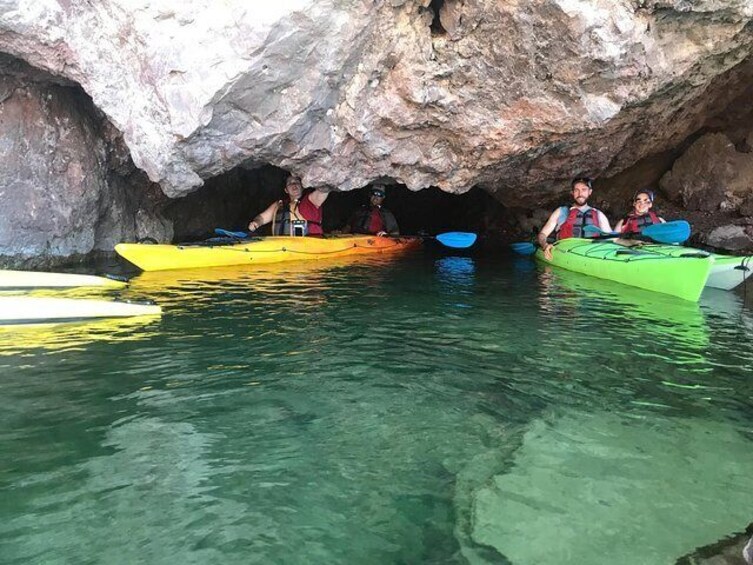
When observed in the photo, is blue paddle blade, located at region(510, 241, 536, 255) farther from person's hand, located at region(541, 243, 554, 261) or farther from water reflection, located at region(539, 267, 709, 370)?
water reflection, located at region(539, 267, 709, 370)

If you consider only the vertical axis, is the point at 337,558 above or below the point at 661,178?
below

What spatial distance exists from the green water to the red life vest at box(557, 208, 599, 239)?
523 cm

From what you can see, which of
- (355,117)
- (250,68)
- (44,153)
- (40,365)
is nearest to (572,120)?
(355,117)

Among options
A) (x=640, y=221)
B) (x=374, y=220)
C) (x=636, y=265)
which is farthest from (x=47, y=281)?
(x=640, y=221)

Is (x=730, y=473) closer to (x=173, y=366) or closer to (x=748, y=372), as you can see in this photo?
(x=748, y=372)

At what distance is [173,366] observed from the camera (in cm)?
441

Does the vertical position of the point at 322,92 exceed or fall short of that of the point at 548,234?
it exceeds it

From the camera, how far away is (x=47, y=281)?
6535 mm

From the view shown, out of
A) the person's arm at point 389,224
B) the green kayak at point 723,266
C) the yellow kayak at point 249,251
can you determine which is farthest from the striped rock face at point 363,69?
the person's arm at point 389,224

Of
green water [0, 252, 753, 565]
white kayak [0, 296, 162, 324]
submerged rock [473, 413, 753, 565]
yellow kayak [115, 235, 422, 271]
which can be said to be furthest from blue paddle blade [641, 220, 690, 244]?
white kayak [0, 296, 162, 324]

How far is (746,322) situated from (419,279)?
4.27 m

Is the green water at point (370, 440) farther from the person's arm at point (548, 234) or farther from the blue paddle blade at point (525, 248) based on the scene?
the blue paddle blade at point (525, 248)

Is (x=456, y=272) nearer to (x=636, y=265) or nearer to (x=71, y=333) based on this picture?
(x=636, y=265)

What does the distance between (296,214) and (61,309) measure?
21.0 ft
